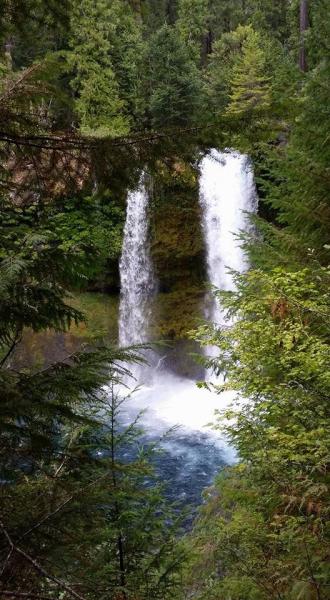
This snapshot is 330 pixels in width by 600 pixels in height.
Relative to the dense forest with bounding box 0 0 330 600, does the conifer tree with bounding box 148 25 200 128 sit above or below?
above

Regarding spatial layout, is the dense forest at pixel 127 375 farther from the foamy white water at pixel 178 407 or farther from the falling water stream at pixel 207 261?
the falling water stream at pixel 207 261

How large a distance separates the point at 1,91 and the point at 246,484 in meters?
4.91

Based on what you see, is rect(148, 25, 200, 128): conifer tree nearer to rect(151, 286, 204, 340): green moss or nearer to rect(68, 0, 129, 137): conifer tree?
rect(68, 0, 129, 137): conifer tree

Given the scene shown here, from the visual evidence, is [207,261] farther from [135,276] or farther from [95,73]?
[95,73]

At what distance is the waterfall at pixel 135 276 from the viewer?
1783cm

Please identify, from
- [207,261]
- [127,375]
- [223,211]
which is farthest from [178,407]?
[127,375]

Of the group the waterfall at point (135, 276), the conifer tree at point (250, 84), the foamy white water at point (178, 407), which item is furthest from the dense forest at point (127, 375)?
the conifer tree at point (250, 84)

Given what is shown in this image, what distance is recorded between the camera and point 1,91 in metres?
3.38

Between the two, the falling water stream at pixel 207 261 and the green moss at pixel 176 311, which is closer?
the falling water stream at pixel 207 261

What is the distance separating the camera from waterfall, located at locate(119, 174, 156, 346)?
58.5 ft

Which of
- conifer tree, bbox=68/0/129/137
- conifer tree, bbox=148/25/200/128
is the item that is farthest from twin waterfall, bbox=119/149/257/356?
conifer tree, bbox=68/0/129/137

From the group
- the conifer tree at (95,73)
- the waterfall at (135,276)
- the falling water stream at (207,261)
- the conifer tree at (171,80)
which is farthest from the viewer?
the conifer tree at (95,73)

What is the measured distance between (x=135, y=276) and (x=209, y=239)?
2.96 metres

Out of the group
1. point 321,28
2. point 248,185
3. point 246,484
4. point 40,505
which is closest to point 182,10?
point 248,185
